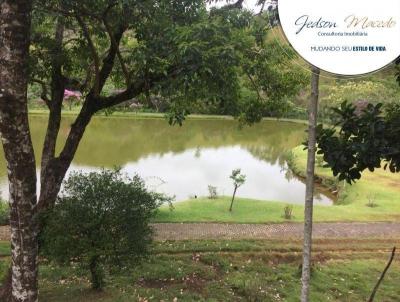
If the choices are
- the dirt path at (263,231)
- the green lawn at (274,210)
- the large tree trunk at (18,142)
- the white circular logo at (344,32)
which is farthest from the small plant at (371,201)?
the white circular logo at (344,32)

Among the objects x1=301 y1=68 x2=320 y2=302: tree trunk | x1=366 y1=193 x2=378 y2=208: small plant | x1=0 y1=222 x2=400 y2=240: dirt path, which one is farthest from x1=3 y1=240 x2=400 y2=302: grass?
x1=366 y1=193 x2=378 y2=208: small plant

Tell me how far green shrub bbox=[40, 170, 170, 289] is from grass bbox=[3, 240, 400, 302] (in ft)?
2.47

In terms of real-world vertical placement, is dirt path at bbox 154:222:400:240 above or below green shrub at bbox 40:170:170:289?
below

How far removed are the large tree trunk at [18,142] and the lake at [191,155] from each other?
11.5 metres

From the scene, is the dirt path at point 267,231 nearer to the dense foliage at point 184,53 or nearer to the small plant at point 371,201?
the small plant at point 371,201

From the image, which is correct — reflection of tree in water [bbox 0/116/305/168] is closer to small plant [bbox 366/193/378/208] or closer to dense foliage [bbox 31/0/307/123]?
Result: small plant [bbox 366/193/378/208]

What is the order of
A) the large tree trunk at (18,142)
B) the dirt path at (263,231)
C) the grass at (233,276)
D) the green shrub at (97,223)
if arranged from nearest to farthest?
the large tree trunk at (18,142) → the green shrub at (97,223) → the grass at (233,276) → the dirt path at (263,231)

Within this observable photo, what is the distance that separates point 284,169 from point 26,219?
65.5 ft

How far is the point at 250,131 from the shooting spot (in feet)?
120

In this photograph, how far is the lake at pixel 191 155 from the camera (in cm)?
1920

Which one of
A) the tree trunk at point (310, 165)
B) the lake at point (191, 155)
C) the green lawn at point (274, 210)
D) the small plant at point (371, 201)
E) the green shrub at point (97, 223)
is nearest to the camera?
the tree trunk at point (310, 165)

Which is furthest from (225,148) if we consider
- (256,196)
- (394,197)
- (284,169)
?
(394,197)

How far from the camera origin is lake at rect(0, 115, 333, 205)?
63.0 feet

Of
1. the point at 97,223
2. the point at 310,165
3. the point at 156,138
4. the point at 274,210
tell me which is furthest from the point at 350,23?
the point at 156,138
